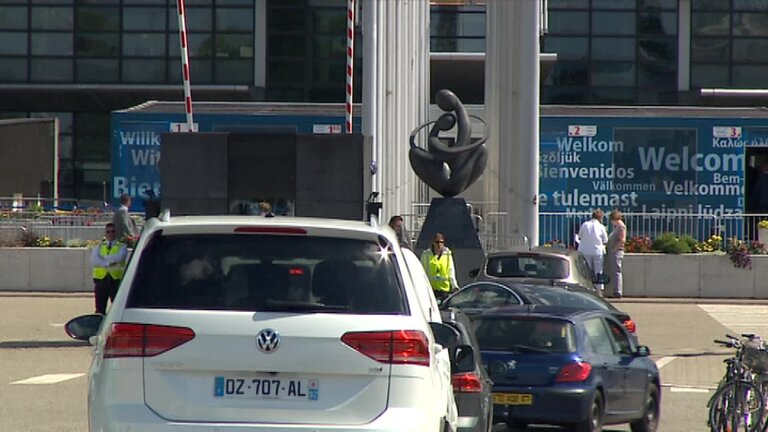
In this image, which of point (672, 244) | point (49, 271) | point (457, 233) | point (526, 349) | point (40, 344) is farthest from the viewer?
point (672, 244)

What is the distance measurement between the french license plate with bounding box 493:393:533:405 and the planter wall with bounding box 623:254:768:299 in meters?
Result: 16.3

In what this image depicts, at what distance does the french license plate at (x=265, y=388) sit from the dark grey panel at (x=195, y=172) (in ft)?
33.1

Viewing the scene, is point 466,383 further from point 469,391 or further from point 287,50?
point 287,50

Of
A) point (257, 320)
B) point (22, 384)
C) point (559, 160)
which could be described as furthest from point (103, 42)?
point (257, 320)

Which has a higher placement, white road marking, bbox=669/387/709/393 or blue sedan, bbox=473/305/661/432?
blue sedan, bbox=473/305/661/432

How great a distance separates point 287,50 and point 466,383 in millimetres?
39800

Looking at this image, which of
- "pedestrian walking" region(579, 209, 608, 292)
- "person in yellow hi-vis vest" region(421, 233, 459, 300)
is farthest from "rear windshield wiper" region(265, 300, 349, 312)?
"pedestrian walking" region(579, 209, 608, 292)

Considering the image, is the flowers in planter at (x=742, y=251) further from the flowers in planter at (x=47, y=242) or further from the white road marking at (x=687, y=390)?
the flowers in planter at (x=47, y=242)

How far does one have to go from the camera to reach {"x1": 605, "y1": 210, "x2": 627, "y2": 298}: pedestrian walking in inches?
1091

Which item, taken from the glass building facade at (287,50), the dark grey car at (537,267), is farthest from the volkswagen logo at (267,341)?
the glass building facade at (287,50)

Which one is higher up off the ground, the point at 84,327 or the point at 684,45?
the point at 684,45

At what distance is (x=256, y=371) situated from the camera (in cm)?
695

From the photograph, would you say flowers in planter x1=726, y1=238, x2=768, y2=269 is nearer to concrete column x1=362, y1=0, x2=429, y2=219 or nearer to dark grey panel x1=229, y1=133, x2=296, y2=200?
concrete column x1=362, y1=0, x2=429, y2=219

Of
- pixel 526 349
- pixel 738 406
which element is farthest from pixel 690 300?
pixel 738 406
